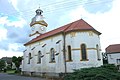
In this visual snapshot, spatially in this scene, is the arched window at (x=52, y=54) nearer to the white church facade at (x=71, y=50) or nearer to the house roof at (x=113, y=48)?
the white church facade at (x=71, y=50)

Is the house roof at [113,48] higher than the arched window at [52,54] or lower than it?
higher

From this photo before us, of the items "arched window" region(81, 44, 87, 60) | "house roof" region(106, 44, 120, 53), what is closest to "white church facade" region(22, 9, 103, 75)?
"arched window" region(81, 44, 87, 60)

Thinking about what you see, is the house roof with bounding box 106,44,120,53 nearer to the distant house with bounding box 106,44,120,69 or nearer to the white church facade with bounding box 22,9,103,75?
the distant house with bounding box 106,44,120,69

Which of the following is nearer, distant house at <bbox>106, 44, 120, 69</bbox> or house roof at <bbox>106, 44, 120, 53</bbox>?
distant house at <bbox>106, 44, 120, 69</bbox>

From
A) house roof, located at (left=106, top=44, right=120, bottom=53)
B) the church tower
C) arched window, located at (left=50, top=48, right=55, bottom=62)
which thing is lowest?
arched window, located at (left=50, top=48, right=55, bottom=62)

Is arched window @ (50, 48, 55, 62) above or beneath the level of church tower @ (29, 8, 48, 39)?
beneath

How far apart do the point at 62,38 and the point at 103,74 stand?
492 inches

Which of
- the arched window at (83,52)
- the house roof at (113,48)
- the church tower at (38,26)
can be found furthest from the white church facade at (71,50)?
the house roof at (113,48)

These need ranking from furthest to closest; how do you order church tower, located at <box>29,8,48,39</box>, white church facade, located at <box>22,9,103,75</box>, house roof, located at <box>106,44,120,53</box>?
house roof, located at <box>106,44,120,53</box>
church tower, located at <box>29,8,48,39</box>
white church facade, located at <box>22,9,103,75</box>

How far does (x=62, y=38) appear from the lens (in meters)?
25.2

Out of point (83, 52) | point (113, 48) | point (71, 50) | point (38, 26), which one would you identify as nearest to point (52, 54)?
point (71, 50)

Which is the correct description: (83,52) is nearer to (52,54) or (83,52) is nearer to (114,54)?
(52,54)

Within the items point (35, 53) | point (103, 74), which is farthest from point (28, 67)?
point (103, 74)

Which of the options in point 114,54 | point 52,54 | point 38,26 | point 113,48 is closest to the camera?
point 52,54
